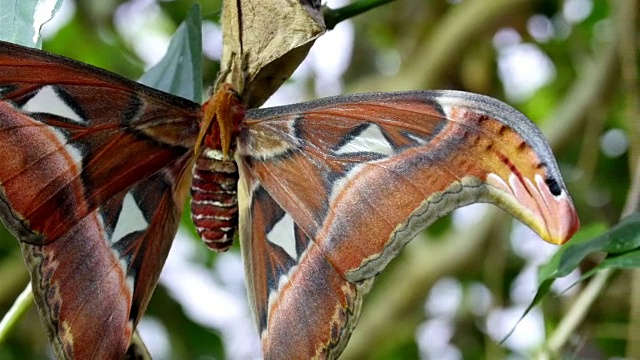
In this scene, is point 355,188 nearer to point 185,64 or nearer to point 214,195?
point 214,195

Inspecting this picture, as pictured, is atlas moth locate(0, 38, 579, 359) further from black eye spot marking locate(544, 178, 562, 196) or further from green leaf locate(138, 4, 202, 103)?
green leaf locate(138, 4, 202, 103)

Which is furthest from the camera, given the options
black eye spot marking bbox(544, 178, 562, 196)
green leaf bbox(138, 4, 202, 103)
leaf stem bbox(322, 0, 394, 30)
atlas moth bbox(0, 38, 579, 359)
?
green leaf bbox(138, 4, 202, 103)

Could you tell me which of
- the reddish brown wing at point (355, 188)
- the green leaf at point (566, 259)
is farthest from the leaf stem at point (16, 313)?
the green leaf at point (566, 259)

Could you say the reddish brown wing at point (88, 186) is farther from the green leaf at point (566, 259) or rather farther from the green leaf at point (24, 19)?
the green leaf at point (566, 259)

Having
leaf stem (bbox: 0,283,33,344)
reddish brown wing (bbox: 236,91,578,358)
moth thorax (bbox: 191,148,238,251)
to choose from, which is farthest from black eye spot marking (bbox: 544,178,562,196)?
leaf stem (bbox: 0,283,33,344)

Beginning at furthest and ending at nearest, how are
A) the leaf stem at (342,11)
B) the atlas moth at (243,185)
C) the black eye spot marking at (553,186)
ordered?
the leaf stem at (342,11) < the atlas moth at (243,185) < the black eye spot marking at (553,186)

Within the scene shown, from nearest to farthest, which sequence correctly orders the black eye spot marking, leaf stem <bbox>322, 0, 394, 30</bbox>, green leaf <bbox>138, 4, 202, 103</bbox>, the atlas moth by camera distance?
the black eye spot marking
the atlas moth
leaf stem <bbox>322, 0, 394, 30</bbox>
green leaf <bbox>138, 4, 202, 103</bbox>

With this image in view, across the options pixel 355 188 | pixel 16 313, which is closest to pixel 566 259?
pixel 355 188
